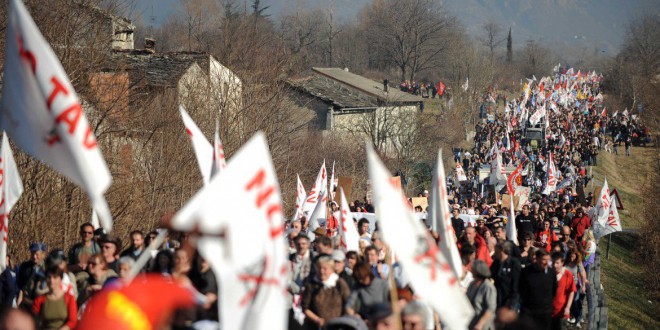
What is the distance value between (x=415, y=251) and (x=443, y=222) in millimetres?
2015

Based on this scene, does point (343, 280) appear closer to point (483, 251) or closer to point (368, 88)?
point (483, 251)

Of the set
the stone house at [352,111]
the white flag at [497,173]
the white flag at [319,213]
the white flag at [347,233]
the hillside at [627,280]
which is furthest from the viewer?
the stone house at [352,111]

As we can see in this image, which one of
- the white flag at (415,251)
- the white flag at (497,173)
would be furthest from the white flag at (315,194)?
the white flag at (497,173)

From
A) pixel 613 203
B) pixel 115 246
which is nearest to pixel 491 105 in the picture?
pixel 613 203

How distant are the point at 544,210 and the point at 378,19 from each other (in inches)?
4296

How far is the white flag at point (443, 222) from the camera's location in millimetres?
9062

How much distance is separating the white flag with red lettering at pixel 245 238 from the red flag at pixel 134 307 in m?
0.45

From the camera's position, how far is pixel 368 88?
66562 mm

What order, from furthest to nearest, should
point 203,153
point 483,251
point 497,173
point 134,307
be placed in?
point 497,173
point 483,251
point 203,153
point 134,307

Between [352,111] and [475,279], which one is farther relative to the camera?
[352,111]

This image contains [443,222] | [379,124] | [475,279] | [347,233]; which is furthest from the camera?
[379,124]

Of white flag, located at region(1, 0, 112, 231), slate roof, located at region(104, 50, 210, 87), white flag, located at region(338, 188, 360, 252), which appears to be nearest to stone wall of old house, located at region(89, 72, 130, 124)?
slate roof, located at region(104, 50, 210, 87)

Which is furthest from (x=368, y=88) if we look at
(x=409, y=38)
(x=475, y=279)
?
(x=475, y=279)

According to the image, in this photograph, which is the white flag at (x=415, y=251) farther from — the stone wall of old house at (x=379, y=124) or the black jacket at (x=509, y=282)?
the stone wall of old house at (x=379, y=124)
